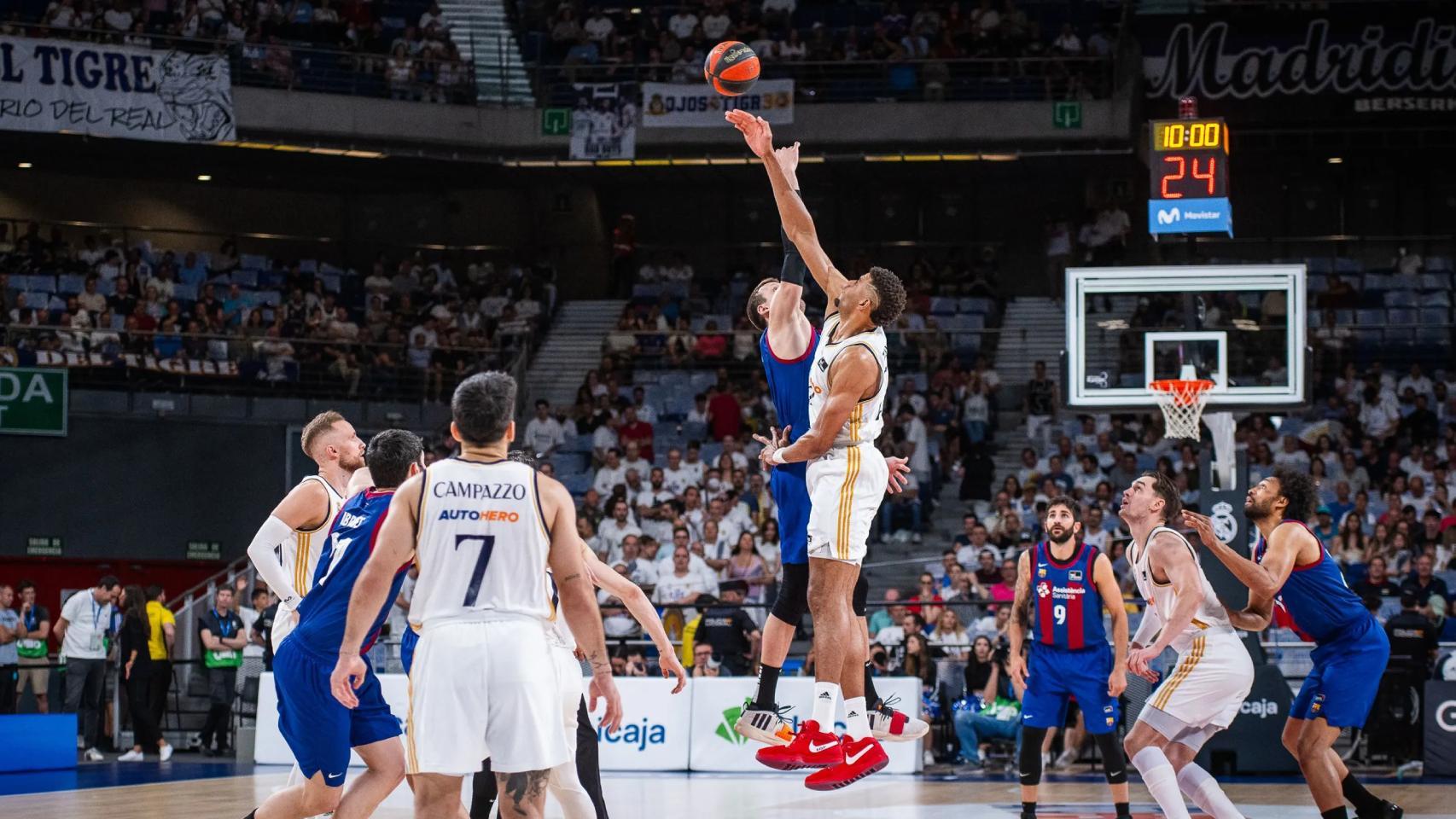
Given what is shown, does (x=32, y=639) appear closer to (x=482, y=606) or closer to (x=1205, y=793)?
(x=1205, y=793)

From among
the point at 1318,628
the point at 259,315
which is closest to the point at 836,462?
the point at 1318,628

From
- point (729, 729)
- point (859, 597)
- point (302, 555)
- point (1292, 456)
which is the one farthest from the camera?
point (1292, 456)

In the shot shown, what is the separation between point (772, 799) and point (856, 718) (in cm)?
499

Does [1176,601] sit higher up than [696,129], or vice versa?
[696,129]

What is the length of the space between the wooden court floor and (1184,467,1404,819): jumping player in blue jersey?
231cm

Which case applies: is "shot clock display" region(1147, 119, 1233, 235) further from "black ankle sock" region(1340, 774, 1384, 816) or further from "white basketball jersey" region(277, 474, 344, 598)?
"white basketball jersey" region(277, 474, 344, 598)

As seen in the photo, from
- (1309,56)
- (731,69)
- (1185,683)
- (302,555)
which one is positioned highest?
(1309,56)

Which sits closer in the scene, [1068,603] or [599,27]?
[1068,603]

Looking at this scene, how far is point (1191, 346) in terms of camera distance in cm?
Result: 1594

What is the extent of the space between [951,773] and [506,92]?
15.7 m

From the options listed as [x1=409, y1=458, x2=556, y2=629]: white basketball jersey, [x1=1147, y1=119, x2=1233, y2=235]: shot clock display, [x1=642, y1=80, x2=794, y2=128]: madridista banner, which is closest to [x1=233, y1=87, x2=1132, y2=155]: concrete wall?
[x1=642, y1=80, x2=794, y2=128]: madridista banner

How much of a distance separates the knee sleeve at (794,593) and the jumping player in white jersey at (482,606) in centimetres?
240

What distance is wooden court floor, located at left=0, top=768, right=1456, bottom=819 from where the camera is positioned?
39.3 feet

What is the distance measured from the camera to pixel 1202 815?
12.1 meters
